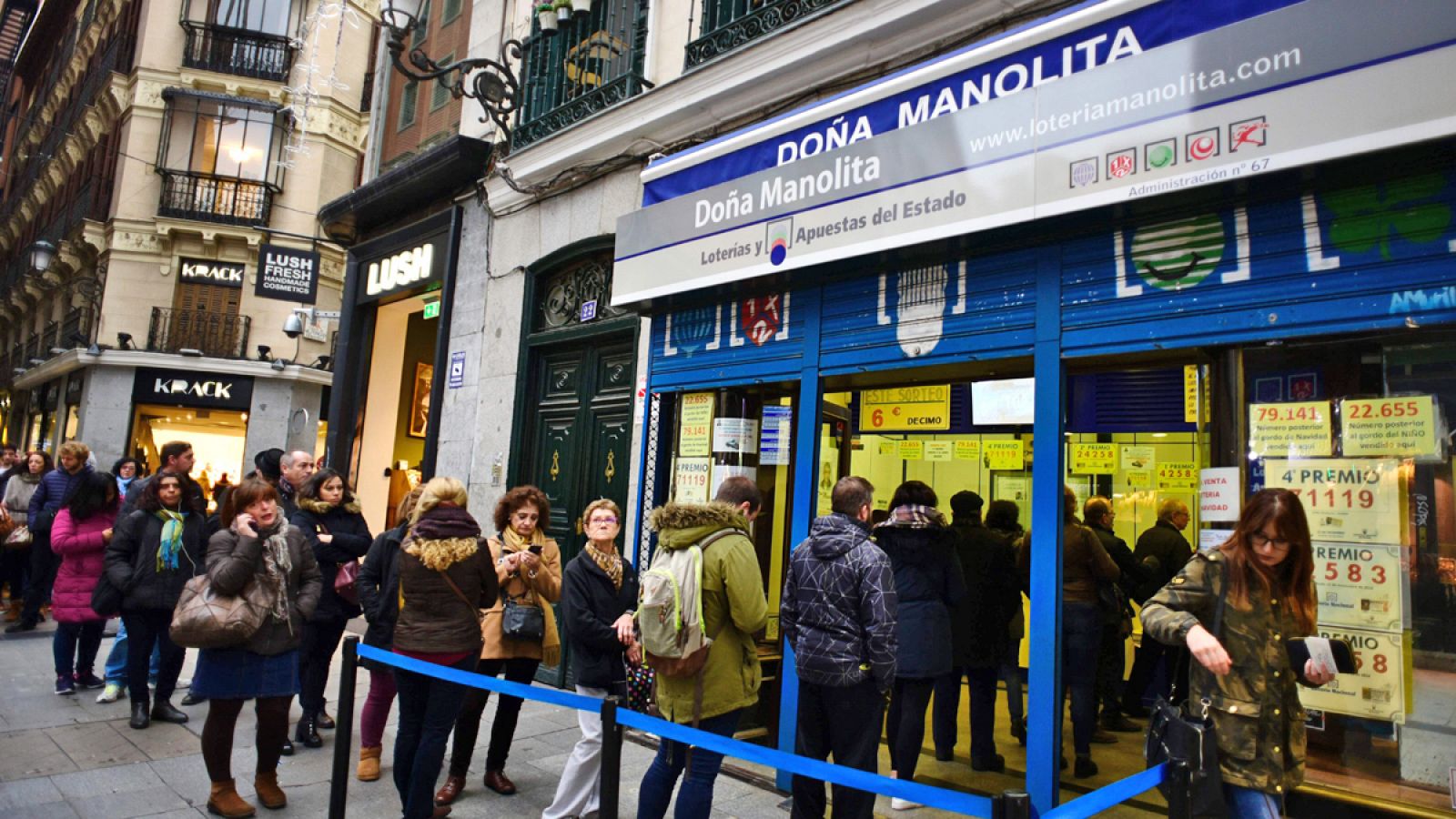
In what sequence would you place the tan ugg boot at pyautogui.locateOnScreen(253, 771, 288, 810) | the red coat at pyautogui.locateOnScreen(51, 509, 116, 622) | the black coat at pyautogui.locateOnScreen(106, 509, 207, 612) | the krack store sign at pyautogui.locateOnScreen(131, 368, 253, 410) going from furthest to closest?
1. the krack store sign at pyautogui.locateOnScreen(131, 368, 253, 410)
2. the red coat at pyautogui.locateOnScreen(51, 509, 116, 622)
3. the black coat at pyautogui.locateOnScreen(106, 509, 207, 612)
4. the tan ugg boot at pyautogui.locateOnScreen(253, 771, 288, 810)

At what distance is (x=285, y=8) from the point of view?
81.8 ft

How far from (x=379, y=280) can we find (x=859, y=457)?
271 inches

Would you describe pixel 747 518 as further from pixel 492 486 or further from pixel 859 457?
pixel 492 486

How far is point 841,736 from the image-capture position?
388cm

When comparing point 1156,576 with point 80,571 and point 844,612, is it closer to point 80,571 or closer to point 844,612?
point 844,612

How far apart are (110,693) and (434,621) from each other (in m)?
4.02

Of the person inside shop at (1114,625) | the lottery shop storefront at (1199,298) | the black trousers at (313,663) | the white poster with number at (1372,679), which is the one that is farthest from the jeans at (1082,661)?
the black trousers at (313,663)

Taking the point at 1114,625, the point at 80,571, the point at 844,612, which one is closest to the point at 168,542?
the point at 80,571

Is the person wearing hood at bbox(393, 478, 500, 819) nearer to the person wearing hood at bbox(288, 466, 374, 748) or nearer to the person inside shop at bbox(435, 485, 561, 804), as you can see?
the person inside shop at bbox(435, 485, 561, 804)

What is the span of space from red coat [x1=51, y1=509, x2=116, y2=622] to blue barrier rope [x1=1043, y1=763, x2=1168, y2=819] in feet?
22.8

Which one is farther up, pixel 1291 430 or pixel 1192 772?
pixel 1291 430

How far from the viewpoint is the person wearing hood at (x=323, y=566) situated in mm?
5809

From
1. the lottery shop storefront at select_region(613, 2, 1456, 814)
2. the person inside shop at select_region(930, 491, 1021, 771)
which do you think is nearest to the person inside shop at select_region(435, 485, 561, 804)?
the lottery shop storefront at select_region(613, 2, 1456, 814)

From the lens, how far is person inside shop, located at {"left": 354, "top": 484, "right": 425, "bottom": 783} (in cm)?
483
